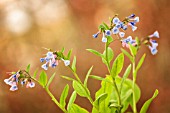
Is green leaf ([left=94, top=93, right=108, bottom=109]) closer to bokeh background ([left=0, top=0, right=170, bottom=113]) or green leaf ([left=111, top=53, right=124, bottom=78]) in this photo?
green leaf ([left=111, top=53, right=124, bottom=78])

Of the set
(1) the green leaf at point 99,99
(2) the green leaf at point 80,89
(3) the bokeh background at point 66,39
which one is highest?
(3) the bokeh background at point 66,39

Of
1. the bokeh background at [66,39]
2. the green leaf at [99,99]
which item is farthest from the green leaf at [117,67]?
the bokeh background at [66,39]

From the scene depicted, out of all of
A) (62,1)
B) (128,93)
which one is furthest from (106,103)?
(62,1)

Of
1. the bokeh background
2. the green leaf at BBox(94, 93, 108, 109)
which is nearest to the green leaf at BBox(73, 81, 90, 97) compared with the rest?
the green leaf at BBox(94, 93, 108, 109)

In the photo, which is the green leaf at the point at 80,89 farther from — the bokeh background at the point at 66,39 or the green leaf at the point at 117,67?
the bokeh background at the point at 66,39

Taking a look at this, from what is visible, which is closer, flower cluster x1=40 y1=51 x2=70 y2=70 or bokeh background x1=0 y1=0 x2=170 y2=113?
flower cluster x1=40 y1=51 x2=70 y2=70

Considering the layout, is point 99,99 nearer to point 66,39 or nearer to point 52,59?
point 52,59

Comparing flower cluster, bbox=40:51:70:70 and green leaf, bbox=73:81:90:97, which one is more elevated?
flower cluster, bbox=40:51:70:70

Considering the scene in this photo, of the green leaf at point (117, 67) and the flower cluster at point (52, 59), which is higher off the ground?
the flower cluster at point (52, 59)

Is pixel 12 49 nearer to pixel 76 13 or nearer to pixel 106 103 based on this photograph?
pixel 76 13
